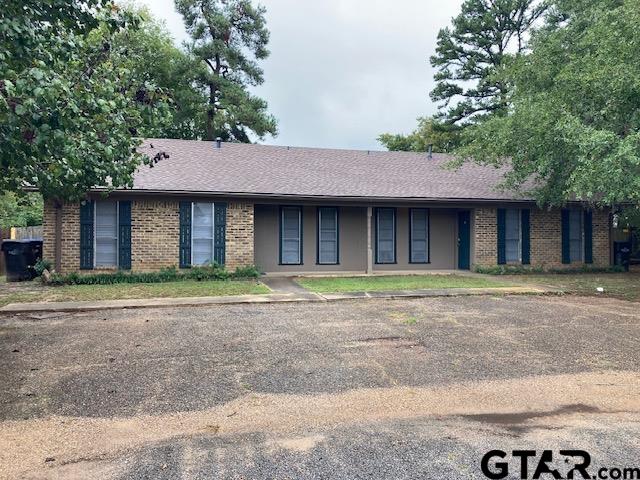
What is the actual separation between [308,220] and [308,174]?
5.46 ft

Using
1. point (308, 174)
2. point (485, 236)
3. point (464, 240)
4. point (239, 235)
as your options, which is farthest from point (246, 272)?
point (485, 236)

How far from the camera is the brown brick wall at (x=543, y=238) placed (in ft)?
51.9

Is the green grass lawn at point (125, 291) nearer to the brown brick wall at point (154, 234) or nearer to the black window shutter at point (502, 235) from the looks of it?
the brown brick wall at point (154, 234)

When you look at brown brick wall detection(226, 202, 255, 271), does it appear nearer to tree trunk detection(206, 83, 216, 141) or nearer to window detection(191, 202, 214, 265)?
window detection(191, 202, 214, 265)

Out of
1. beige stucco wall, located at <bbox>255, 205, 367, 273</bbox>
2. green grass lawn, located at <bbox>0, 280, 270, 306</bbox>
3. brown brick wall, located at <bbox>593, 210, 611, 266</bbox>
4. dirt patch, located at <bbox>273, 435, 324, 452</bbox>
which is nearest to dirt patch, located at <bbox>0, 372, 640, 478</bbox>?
dirt patch, located at <bbox>273, 435, 324, 452</bbox>

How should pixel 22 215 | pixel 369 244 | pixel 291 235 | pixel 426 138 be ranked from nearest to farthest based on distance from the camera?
pixel 369 244, pixel 291 235, pixel 22 215, pixel 426 138

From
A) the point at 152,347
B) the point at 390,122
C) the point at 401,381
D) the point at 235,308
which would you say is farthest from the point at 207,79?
the point at 401,381

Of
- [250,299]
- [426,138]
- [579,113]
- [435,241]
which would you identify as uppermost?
[426,138]

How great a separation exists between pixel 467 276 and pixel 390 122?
1144 inches

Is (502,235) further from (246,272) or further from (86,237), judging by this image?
(86,237)

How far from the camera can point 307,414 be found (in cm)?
413

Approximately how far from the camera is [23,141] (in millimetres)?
5027

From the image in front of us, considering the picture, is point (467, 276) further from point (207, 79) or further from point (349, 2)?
point (207, 79)

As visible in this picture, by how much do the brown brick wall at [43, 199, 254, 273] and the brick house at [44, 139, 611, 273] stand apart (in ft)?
0.09
